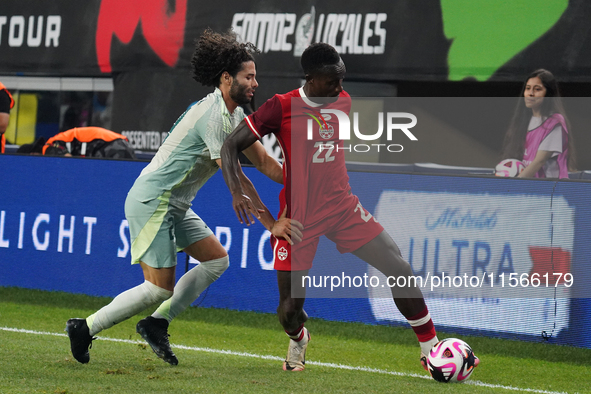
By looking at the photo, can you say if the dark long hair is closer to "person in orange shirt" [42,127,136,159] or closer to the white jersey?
the white jersey

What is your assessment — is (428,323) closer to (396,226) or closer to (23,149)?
(396,226)

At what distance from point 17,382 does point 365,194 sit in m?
3.57

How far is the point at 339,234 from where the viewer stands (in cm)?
521

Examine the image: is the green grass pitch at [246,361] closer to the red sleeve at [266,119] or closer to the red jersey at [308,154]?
the red jersey at [308,154]

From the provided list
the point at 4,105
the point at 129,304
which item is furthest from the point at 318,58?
the point at 4,105

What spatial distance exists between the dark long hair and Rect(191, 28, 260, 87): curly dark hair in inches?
134

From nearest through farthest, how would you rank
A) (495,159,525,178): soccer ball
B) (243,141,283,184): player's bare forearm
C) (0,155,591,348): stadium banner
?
(243,141,283,184): player's bare forearm → (0,155,591,348): stadium banner → (495,159,525,178): soccer ball

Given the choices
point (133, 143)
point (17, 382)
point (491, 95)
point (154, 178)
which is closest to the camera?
point (17, 382)

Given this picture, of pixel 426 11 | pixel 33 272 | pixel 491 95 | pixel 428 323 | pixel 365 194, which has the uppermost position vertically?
pixel 426 11

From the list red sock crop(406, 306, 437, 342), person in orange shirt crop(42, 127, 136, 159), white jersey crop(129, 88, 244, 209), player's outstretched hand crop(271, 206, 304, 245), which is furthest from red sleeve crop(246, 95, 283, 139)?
person in orange shirt crop(42, 127, 136, 159)

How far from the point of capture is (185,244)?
17.7 ft

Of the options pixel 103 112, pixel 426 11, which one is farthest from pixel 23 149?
pixel 426 11

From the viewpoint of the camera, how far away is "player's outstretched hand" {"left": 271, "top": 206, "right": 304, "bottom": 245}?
502 centimetres

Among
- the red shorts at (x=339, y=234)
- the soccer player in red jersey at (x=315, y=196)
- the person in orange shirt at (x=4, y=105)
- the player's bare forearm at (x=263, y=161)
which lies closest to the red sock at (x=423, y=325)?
the soccer player in red jersey at (x=315, y=196)
